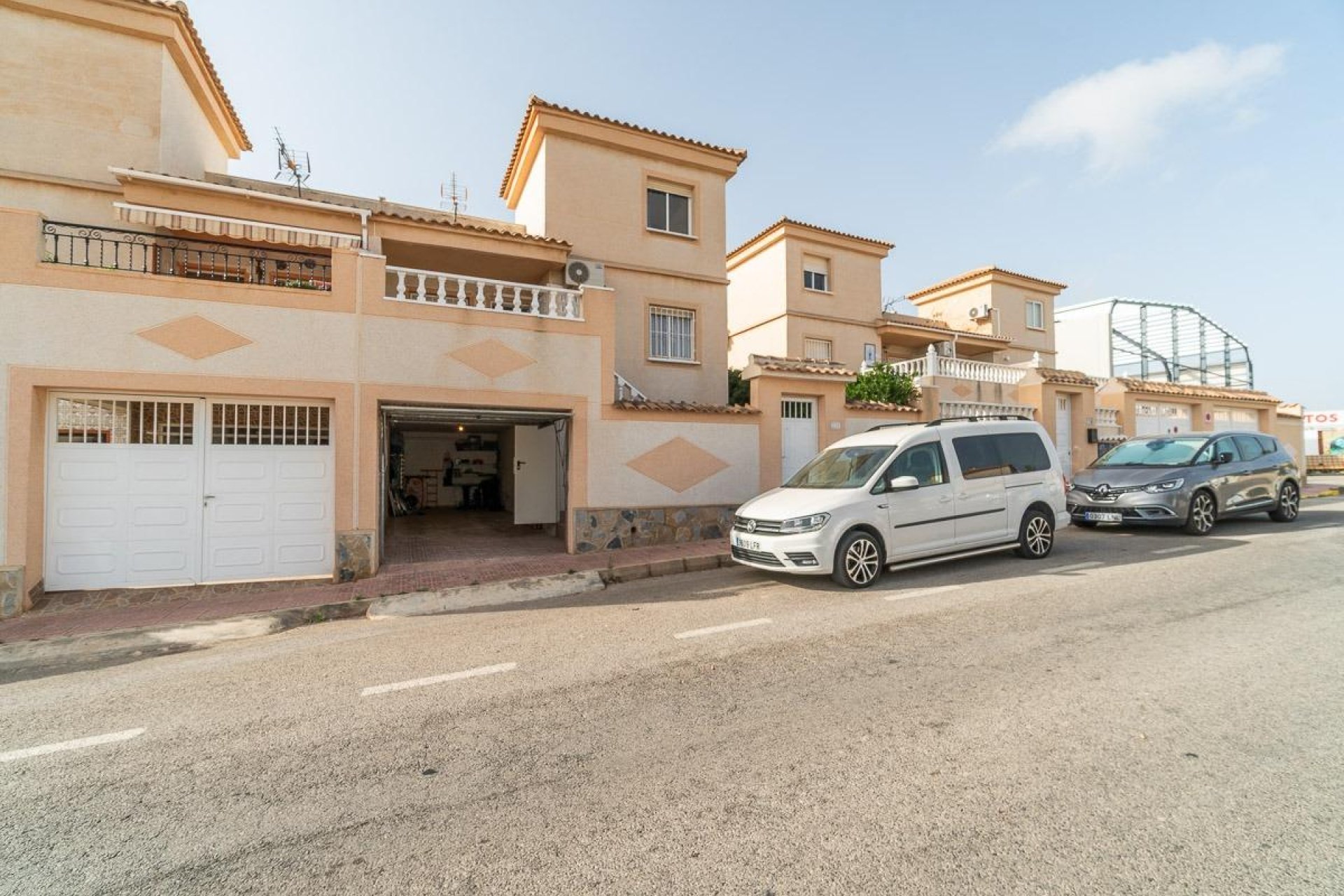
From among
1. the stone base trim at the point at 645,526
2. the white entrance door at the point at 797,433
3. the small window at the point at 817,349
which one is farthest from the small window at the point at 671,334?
the small window at the point at 817,349

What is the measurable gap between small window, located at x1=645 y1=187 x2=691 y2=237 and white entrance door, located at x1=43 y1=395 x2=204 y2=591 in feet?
32.3

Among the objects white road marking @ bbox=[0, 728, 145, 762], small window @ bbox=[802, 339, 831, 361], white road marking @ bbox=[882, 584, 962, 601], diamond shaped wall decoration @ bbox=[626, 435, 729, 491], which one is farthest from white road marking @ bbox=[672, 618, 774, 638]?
small window @ bbox=[802, 339, 831, 361]

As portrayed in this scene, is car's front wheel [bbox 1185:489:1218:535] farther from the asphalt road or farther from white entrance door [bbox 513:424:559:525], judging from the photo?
white entrance door [bbox 513:424:559:525]

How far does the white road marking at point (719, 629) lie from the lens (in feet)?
17.3

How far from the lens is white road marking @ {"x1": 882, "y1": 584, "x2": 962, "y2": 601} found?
628 centimetres

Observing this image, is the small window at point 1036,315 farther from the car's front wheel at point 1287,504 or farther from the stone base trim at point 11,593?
the stone base trim at point 11,593

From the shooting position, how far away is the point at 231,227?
9156 millimetres

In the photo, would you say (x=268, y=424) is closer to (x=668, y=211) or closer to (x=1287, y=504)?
(x=668, y=211)

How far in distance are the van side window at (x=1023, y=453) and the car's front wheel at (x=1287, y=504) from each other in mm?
6239

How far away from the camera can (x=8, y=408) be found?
6.84 metres

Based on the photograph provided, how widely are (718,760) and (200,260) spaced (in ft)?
33.7

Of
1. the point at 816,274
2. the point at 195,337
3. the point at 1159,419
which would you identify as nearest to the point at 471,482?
the point at 195,337

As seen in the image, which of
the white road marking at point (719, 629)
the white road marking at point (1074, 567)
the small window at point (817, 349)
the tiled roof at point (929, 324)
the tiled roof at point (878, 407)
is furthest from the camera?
the tiled roof at point (929, 324)

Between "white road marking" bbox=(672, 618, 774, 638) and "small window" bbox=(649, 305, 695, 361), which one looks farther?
"small window" bbox=(649, 305, 695, 361)
